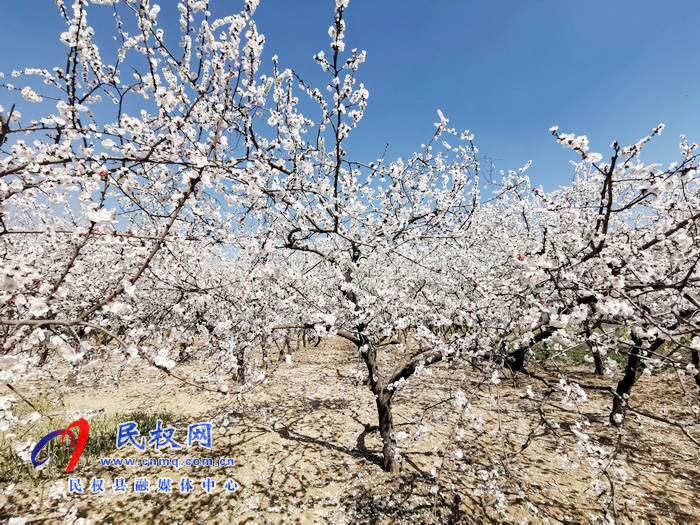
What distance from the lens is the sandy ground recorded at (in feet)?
14.7

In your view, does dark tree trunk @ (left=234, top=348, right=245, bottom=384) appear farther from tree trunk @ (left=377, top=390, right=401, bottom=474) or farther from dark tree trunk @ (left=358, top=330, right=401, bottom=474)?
tree trunk @ (left=377, top=390, right=401, bottom=474)

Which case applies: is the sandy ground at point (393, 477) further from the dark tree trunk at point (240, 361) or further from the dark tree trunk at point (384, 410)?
the dark tree trunk at point (240, 361)

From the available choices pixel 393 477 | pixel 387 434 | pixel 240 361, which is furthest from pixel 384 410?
pixel 240 361

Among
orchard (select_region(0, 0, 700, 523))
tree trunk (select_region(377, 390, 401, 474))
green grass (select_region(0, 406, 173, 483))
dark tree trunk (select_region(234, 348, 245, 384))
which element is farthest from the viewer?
dark tree trunk (select_region(234, 348, 245, 384))

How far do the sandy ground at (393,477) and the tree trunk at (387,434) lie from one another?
6.8 inches

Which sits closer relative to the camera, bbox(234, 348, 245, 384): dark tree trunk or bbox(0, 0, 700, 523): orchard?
bbox(0, 0, 700, 523): orchard

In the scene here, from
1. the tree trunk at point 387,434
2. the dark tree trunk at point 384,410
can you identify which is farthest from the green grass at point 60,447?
the tree trunk at point 387,434

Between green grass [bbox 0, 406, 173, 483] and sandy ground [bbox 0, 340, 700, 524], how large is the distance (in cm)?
22

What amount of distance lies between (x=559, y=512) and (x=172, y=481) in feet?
21.1

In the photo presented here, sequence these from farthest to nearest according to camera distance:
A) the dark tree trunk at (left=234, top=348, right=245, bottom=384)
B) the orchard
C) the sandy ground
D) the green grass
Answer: the dark tree trunk at (left=234, top=348, right=245, bottom=384), the green grass, the sandy ground, the orchard

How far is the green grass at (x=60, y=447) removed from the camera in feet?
16.8

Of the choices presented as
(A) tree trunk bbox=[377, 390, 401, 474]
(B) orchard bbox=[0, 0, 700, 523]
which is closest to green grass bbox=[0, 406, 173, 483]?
(B) orchard bbox=[0, 0, 700, 523]

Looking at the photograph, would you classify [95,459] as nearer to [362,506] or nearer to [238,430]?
[238,430]

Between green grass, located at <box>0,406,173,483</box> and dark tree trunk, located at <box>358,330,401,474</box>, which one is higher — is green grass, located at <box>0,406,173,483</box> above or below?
below
